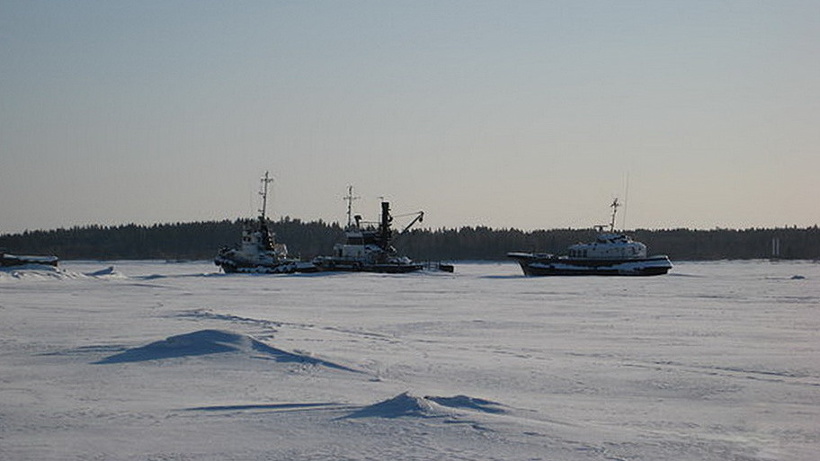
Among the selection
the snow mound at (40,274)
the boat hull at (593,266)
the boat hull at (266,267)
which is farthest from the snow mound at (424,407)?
the boat hull at (266,267)

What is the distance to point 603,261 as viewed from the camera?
2618 inches

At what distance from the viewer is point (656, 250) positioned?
5374 inches

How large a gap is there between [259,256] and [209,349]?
5625 cm

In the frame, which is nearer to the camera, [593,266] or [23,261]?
[23,261]

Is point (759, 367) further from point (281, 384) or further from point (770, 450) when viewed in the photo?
point (281, 384)

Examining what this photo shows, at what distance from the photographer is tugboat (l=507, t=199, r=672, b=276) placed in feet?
215

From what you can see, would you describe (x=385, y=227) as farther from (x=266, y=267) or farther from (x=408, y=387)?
(x=408, y=387)

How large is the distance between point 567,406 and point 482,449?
266cm

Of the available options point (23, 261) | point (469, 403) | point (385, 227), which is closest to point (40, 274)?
point (23, 261)

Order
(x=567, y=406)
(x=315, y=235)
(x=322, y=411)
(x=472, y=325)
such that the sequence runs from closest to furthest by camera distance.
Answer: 1. (x=322, y=411)
2. (x=567, y=406)
3. (x=472, y=325)
4. (x=315, y=235)

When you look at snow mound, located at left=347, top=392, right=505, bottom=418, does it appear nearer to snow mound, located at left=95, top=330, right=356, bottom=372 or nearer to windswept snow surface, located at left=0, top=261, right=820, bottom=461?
windswept snow surface, located at left=0, top=261, right=820, bottom=461

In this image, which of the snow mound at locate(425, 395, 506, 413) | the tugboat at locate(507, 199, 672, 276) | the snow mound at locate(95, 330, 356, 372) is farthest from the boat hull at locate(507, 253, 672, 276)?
the snow mound at locate(425, 395, 506, 413)

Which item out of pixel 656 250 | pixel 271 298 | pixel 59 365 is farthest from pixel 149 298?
pixel 656 250

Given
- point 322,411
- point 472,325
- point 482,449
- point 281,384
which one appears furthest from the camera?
point 472,325
